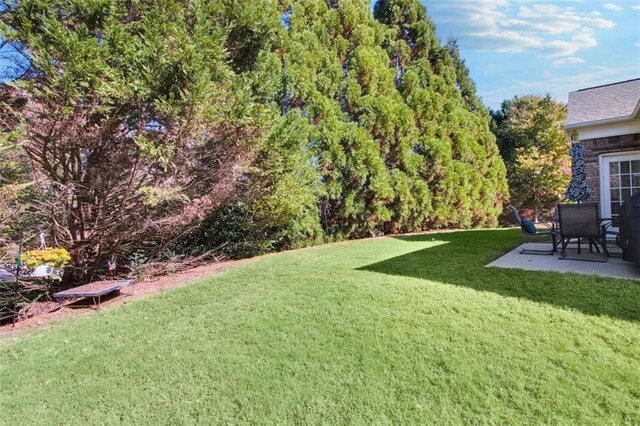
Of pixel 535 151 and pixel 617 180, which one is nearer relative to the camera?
pixel 617 180

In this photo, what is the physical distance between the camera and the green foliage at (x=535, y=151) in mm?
17141

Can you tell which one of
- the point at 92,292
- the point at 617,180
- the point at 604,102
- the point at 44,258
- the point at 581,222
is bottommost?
the point at 92,292

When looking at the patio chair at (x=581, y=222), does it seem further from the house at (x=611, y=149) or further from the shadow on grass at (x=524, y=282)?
the house at (x=611, y=149)

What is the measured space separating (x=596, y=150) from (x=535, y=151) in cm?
1068

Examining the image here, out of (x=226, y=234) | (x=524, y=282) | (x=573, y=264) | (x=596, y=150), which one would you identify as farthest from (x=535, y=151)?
(x=226, y=234)

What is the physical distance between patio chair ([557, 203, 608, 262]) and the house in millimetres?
2799

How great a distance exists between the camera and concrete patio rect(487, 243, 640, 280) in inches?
192

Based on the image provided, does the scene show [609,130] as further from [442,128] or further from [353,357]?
[353,357]

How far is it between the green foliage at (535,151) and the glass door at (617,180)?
372 inches

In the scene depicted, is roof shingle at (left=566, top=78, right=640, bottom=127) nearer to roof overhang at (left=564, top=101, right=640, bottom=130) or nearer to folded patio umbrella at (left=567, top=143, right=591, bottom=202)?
roof overhang at (left=564, top=101, right=640, bottom=130)

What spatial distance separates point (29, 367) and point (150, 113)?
383 cm

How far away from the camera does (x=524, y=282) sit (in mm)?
4453

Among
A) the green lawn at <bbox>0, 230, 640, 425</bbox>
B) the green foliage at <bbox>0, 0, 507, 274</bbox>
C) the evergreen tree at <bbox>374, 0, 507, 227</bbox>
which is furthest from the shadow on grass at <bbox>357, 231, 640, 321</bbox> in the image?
the evergreen tree at <bbox>374, 0, 507, 227</bbox>

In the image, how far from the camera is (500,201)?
15.2 meters
